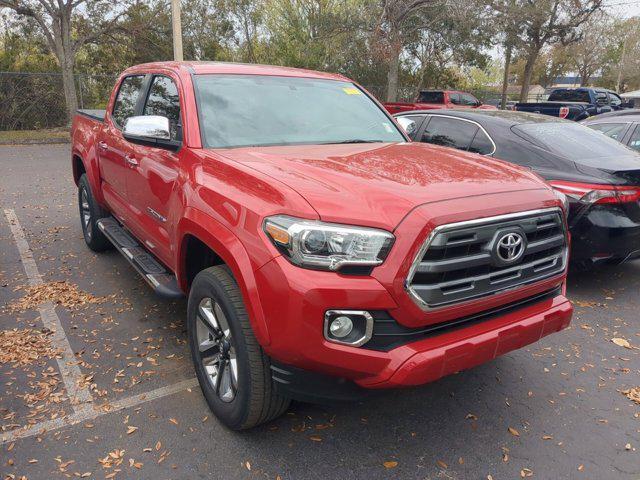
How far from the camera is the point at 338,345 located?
2156 mm

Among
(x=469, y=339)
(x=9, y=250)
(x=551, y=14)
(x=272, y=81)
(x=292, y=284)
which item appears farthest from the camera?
(x=551, y=14)

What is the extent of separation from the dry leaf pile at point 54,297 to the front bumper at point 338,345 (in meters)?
2.81

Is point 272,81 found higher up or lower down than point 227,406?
higher up

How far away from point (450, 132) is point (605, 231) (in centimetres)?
213

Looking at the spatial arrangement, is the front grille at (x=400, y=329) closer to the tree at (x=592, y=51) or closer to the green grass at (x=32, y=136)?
the green grass at (x=32, y=136)

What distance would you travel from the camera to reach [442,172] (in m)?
2.74

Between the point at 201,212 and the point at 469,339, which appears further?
the point at 201,212

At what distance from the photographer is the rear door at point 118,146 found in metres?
4.31

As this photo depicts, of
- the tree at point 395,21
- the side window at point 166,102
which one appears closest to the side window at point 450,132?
the side window at point 166,102

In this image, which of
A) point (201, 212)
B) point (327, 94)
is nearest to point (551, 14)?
point (327, 94)

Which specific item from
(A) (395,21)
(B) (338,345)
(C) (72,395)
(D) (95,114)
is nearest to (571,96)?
(A) (395,21)

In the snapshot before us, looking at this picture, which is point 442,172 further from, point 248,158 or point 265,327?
point 265,327

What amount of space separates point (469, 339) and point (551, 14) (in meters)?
28.7

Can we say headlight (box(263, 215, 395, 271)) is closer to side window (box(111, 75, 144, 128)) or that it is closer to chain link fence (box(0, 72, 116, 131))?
side window (box(111, 75, 144, 128))
